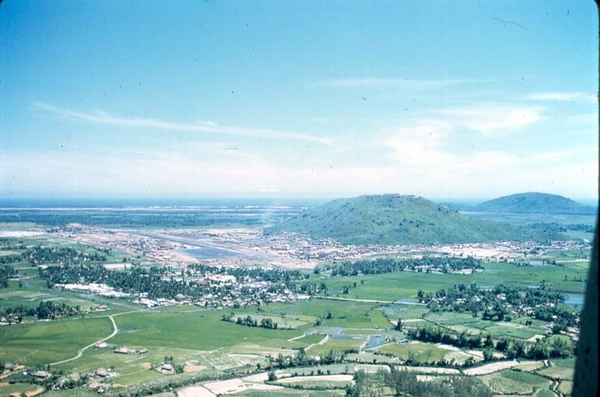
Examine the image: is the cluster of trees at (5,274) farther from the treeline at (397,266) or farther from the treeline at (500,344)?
the treeline at (500,344)

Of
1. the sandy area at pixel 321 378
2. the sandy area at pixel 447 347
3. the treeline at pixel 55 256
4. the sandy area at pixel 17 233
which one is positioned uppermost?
the sandy area at pixel 17 233

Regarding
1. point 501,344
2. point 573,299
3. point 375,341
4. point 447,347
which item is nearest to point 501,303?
point 573,299

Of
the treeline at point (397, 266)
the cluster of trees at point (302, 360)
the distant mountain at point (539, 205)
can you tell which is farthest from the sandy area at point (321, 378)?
the distant mountain at point (539, 205)

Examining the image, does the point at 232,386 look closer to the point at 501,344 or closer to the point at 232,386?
the point at 232,386

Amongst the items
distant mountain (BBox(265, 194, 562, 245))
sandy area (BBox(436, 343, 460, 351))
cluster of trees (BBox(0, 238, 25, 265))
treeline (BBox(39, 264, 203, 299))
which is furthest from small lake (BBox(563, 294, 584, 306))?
cluster of trees (BBox(0, 238, 25, 265))

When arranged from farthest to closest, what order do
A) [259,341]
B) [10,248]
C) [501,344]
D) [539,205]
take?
[539,205]
[10,248]
[259,341]
[501,344]

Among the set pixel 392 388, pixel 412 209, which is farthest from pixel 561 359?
pixel 412 209
